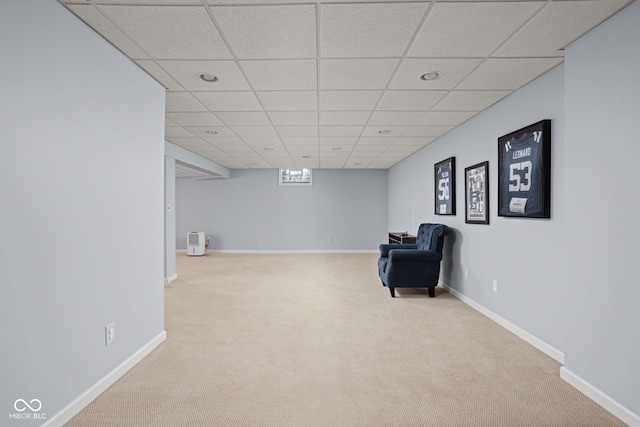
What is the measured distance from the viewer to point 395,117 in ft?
13.1

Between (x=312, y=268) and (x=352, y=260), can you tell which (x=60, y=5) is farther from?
(x=352, y=260)

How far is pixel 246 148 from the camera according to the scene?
19.7 ft

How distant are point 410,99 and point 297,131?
1.89 meters

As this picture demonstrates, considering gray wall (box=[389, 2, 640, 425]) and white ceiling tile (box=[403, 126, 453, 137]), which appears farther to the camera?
white ceiling tile (box=[403, 126, 453, 137])

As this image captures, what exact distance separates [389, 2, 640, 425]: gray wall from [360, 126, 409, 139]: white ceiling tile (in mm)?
1463

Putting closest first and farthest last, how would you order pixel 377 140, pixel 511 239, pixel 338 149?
pixel 511 239 < pixel 377 140 < pixel 338 149

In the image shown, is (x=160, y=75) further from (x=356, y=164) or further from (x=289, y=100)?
(x=356, y=164)

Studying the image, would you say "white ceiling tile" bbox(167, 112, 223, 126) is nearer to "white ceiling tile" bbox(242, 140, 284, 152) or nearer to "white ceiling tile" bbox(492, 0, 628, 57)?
"white ceiling tile" bbox(242, 140, 284, 152)

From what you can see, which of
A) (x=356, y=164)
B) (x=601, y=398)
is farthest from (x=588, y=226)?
(x=356, y=164)

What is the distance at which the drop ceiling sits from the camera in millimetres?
1872

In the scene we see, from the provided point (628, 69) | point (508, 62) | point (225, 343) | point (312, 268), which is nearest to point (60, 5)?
point (225, 343)

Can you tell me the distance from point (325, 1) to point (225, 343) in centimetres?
282

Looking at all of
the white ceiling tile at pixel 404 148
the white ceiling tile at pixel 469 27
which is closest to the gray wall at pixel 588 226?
the white ceiling tile at pixel 469 27

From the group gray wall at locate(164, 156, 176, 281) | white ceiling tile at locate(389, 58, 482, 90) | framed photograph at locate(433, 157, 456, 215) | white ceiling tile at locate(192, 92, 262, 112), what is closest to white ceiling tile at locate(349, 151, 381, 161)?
framed photograph at locate(433, 157, 456, 215)
